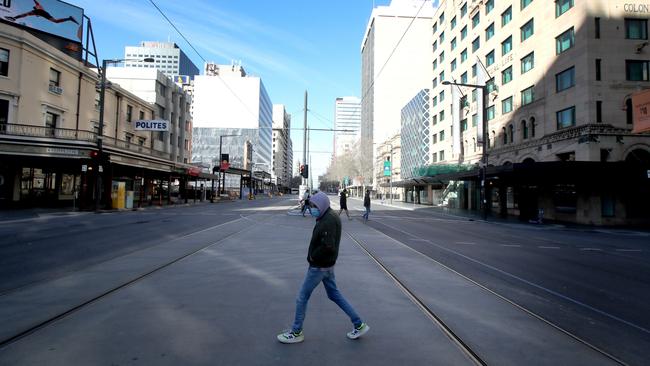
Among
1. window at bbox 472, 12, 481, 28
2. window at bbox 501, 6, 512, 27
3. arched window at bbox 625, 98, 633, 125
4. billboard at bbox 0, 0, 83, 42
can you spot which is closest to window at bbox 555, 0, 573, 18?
window at bbox 501, 6, 512, 27

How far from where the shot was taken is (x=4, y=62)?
78.8 feet

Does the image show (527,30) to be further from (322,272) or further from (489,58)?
(322,272)

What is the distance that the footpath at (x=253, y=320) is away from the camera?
3.75m

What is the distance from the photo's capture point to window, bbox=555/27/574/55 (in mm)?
25242

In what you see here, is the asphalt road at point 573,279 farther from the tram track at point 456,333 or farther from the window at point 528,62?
the window at point 528,62

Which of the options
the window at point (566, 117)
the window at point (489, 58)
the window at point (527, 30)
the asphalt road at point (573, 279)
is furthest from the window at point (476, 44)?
the asphalt road at point (573, 279)

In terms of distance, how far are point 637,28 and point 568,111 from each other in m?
6.98

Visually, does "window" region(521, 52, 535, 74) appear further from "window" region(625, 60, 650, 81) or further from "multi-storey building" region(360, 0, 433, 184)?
"multi-storey building" region(360, 0, 433, 184)

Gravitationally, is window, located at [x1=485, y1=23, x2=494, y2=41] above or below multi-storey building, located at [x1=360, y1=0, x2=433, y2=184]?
below

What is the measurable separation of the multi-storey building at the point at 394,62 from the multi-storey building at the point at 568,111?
201 ft

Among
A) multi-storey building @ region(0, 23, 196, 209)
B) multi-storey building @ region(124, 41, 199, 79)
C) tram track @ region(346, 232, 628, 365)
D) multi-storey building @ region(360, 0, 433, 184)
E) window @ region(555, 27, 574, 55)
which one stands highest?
multi-storey building @ region(124, 41, 199, 79)

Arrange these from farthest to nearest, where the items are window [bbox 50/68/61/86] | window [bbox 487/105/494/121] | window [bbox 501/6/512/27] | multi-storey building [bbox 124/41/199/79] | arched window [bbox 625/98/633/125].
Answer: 1. multi-storey building [bbox 124/41/199/79]
2. window [bbox 487/105/494/121]
3. window [bbox 501/6/512/27]
4. window [bbox 50/68/61/86]
5. arched window [bbox 625/98/633/125]

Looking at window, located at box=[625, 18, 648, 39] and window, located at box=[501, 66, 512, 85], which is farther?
window, located at box=[501, 66, 512, 85]

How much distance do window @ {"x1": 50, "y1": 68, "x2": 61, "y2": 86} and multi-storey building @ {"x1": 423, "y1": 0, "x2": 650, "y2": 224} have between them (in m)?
33.7
